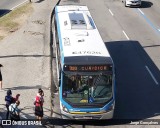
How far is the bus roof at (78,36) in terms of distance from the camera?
725 inches

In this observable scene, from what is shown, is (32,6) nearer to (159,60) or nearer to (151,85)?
(159,60)

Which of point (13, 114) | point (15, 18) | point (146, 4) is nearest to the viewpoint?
point (13, 114)

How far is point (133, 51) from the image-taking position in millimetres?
27844

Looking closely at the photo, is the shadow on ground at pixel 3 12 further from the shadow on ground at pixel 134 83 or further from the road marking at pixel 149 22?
the shadow on ground at pixel 134 83

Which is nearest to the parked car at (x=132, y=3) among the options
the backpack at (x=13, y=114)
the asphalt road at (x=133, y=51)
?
the asphalt road at (x=133, y=51)

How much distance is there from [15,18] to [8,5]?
723cm

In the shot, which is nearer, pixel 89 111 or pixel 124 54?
pixel 89 111

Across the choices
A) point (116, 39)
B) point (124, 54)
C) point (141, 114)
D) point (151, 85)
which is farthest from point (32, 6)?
point (141, 114)

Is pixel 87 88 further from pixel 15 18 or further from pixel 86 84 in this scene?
pixel 15 18

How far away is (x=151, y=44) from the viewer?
1153 inches

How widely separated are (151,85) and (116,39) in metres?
8.28

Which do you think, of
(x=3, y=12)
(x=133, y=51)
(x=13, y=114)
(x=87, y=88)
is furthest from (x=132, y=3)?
(x=13, y=114)

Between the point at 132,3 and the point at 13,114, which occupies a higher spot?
the point at 13,114

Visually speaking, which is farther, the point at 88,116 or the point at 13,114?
the point at 88,116
